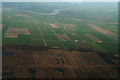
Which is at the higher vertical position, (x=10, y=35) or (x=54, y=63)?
(x=10, y=35)

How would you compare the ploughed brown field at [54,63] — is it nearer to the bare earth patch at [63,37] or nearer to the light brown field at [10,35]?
the light brown field at [10,35]

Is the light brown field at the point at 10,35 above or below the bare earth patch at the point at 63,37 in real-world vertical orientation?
above

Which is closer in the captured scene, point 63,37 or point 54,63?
point 54,63

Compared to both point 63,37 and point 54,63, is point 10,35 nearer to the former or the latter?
point 63,37

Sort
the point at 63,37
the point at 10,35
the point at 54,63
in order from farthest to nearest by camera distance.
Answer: the point at 63,37 < the point at 10,35 < the point at 54,63

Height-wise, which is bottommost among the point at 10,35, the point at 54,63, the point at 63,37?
the point at 54,63

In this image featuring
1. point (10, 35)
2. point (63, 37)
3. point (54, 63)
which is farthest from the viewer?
point (63, 37)

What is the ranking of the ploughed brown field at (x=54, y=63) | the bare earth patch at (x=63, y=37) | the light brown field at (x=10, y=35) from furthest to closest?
the bare earth patch at (x=63, y=37)
the light brown field at (x=10, y=35)
the ploughed brown field at (x=54, y=63)

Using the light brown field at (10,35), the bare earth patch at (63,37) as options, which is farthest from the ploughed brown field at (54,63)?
the bare earth patch at (63,37)

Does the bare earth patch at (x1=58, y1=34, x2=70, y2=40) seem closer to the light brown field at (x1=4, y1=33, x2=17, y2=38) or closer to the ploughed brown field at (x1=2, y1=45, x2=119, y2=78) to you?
the ploughed brown field at (x1=2, y1=45, x2=119, y2=78)

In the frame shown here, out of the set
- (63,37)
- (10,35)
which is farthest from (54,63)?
(10,35)

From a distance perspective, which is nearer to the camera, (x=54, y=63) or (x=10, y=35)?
(x=54, y=63)
